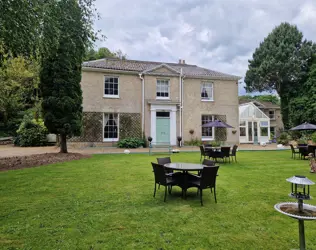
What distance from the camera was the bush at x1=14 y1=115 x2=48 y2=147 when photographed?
69.1 feet

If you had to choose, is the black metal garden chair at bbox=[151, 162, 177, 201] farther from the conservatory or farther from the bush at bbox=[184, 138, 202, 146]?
the conservatory

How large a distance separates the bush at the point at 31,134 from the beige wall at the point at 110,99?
6.86m

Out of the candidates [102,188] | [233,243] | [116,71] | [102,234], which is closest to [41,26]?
[102,188]

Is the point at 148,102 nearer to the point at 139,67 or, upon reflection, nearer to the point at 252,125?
the point at 139,67

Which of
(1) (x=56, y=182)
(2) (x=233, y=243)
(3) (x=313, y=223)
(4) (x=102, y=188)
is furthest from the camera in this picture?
(1) (x=56, y=182)

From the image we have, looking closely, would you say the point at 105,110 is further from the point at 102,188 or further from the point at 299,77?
the point at 299,77

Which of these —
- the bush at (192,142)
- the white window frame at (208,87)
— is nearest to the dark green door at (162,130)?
the bush at (192,142)

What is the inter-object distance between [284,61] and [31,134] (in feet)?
99.3

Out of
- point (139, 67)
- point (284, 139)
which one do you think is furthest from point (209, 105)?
point (284, 139)

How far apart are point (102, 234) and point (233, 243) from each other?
7.19 feet

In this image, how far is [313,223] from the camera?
4258mm

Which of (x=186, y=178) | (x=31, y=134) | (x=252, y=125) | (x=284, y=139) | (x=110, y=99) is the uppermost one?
(x=110, y=99)

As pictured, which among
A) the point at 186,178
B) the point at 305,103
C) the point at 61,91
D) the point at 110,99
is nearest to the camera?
the point at 186,178

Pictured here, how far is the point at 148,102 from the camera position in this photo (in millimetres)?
18875
